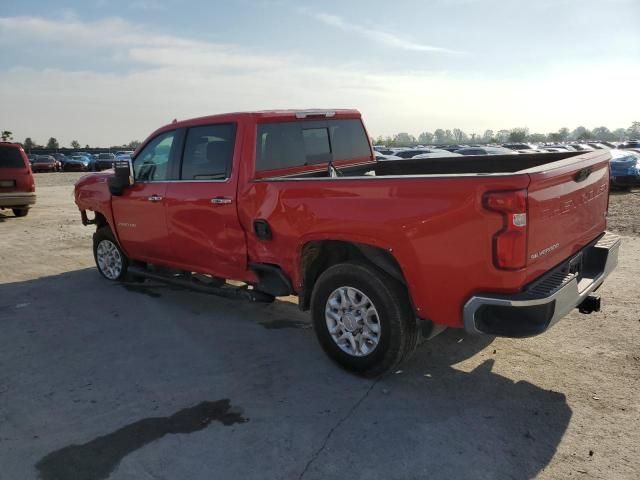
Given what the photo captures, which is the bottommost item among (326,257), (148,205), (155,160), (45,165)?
(45,165)

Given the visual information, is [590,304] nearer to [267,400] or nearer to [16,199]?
[267,400]

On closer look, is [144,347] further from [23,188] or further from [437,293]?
[23,188]

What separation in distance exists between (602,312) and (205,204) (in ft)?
13.4

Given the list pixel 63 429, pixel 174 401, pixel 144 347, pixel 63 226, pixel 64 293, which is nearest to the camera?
pixel 63 429

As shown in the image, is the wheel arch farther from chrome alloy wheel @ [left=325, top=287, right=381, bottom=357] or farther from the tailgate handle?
the tailgate handle

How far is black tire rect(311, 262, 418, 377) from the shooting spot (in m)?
3.78

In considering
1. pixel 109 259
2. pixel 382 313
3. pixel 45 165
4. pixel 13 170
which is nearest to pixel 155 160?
pixel 109 259

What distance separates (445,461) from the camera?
3.00m

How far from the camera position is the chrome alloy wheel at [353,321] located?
396cm

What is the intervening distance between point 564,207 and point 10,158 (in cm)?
1307

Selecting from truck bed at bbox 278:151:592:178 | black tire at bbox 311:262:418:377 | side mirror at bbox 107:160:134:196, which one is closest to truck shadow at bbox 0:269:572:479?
black tire at bbox 311:262:418:377

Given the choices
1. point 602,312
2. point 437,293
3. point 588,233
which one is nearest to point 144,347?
point 437,293

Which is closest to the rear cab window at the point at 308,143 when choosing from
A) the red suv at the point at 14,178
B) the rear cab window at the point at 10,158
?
the red suv at the point at 14,178

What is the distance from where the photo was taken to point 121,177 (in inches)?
241
